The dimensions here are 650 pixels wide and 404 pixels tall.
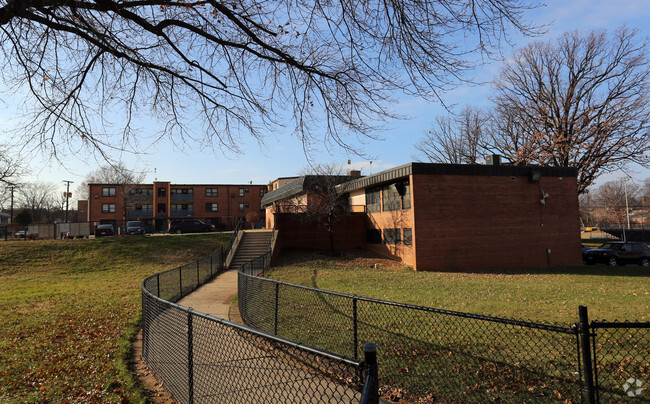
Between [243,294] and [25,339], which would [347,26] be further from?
[25,339]

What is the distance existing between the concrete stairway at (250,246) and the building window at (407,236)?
9025mm

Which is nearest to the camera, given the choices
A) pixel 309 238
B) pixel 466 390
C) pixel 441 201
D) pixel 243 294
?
pixel 466 390

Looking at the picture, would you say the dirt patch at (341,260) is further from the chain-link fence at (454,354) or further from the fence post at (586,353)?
the fence post at (586,353)

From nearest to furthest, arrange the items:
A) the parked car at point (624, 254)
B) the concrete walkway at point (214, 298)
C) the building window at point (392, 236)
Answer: the concrete walkway at point (214, 298) < the parked car at point (624, 254) < the building window at point (392, 236)

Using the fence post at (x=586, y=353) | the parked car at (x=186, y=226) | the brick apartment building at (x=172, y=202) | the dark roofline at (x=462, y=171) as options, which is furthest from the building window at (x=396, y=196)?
the brick apartment building at (x=172, y=202)

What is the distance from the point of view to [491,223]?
21.9 m

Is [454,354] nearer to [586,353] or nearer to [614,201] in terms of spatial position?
[586,353]

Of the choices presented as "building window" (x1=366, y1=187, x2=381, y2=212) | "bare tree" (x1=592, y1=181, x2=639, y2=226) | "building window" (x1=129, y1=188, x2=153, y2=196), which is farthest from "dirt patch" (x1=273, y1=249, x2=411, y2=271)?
"bare tree" (x1=592, y1=181, x2=639, y2=226)

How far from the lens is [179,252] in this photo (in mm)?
27781

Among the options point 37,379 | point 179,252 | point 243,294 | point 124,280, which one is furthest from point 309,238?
point 37,379

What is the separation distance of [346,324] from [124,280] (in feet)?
51.9

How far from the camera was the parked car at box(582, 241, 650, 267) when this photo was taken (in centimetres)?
2273

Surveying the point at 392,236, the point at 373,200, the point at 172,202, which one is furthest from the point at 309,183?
the point at 172,202

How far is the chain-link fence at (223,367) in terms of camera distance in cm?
361
